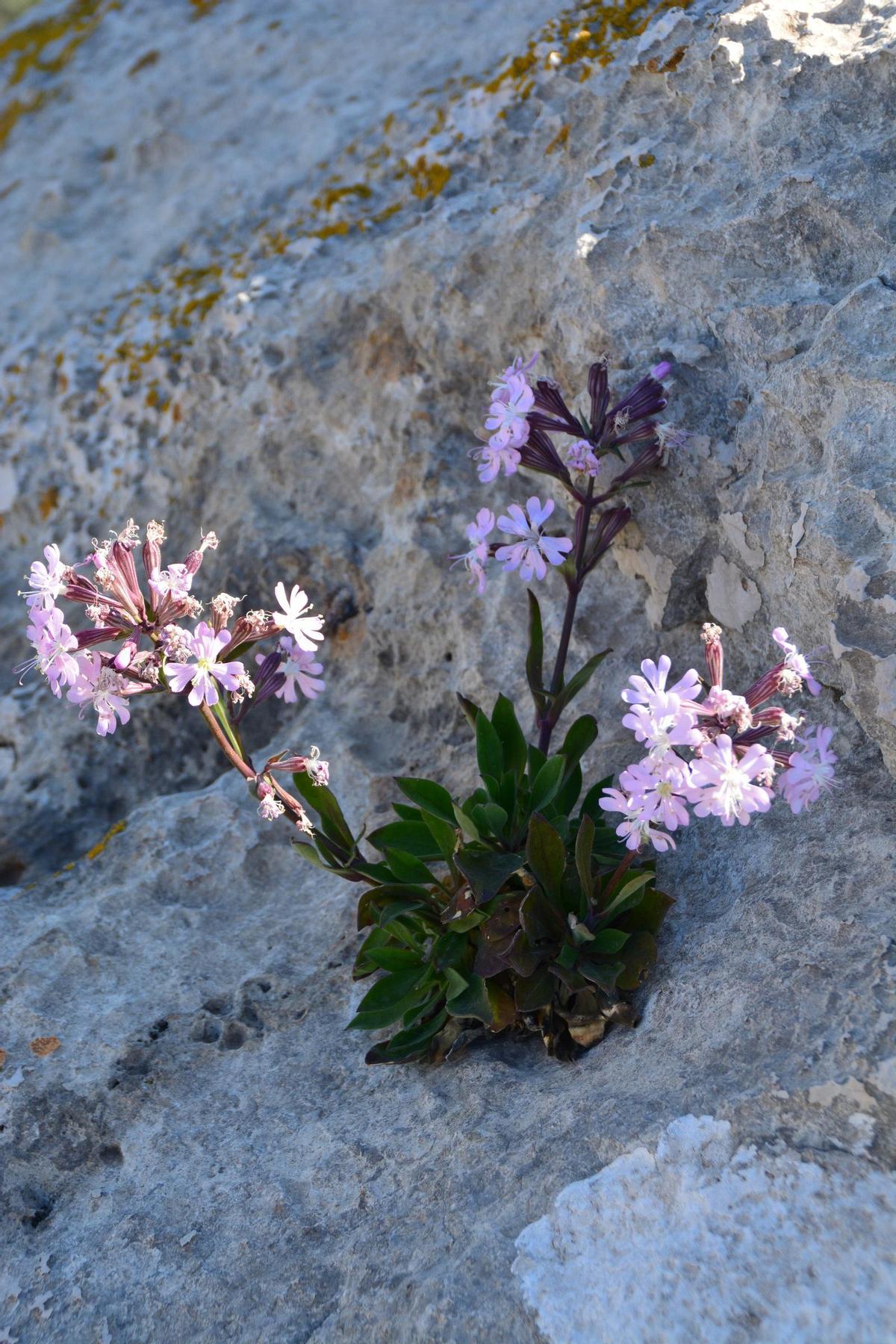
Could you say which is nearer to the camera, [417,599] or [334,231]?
[417,599]

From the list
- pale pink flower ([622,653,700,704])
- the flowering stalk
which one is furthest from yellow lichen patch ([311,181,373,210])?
pale pink flower ([622,653,700,704])

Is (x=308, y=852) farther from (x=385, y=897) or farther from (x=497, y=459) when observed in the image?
(x=497, y=459)

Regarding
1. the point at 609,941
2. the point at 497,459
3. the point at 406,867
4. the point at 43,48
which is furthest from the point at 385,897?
the point at 43,48

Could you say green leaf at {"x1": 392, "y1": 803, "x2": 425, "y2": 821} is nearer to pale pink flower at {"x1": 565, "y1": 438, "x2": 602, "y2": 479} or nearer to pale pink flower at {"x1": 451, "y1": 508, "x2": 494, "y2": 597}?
pale pink flower at {"x1": 451, "y1": 508, "x2": 494, "y2": 597}

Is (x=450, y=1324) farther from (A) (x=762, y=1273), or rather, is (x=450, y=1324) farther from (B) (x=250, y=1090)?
(B) (x=250, y=1090)

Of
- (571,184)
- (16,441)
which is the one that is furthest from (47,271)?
(571,184)

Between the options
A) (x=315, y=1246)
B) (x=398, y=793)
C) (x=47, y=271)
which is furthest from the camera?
(x=47, y=271)
